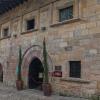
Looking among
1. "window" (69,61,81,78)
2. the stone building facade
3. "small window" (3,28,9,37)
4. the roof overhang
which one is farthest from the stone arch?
"small window" (3,28,9,37)

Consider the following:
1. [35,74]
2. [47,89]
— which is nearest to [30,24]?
[35,74]

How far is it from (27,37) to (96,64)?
555 centimetres

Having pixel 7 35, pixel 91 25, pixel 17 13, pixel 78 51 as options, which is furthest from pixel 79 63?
pixel 7 35

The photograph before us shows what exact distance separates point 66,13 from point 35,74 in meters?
4.24

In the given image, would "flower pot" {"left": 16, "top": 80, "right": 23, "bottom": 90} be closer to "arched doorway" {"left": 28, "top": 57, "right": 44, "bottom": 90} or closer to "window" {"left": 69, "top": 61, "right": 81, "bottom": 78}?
"arched doorway" {"left": 28, "top": 57, "right": 44, "bottom": 90}

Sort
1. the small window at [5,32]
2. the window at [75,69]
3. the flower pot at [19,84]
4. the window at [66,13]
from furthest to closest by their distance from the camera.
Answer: the small window at [5,32]
the flower pot at [19,84]
the window at [66,13]
the window at [75,69]

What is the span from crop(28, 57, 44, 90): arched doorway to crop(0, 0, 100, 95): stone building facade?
20 centimetres

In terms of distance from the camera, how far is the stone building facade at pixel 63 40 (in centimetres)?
1031

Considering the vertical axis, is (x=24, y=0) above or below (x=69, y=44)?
above

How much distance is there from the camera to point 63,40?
38.6 ft

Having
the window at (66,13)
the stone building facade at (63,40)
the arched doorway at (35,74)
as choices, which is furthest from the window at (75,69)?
the arched doorway at (35,74)

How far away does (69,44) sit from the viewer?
11.4m

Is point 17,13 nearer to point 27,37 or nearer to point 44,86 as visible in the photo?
point 27,37

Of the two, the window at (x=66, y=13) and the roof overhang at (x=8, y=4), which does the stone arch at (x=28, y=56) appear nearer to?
the window at (x=66, y=13)
